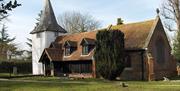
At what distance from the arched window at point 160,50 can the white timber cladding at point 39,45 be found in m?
19.6

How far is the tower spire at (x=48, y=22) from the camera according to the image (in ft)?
189

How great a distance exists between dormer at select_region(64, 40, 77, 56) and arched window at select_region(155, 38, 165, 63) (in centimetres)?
1268

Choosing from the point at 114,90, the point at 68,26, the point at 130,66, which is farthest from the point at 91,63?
the point at 68,26

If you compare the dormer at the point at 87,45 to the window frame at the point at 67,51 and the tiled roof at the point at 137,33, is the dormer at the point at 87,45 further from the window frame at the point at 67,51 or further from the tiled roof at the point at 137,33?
the tiled roof at the point at 137,33

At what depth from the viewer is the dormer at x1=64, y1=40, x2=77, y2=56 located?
50.9 meters

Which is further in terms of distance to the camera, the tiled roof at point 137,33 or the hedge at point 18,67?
the hedge at point 18,67

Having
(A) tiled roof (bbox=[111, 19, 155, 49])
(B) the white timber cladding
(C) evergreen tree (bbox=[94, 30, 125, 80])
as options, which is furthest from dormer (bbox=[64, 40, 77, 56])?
(C) evergreen tree (bbox=[94, 30, 125, 80])

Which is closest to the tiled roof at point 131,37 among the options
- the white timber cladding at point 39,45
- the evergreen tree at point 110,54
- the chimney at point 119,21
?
the chimney at point 119,21

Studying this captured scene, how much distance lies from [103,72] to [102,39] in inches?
155

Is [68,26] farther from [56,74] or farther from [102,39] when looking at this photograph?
[102,39]

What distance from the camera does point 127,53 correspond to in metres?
44.2

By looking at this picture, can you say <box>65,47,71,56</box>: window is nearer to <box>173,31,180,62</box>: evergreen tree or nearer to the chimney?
the chimney

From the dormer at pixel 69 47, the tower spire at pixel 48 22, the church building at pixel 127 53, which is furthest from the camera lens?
the tower spire at pixel 48 22

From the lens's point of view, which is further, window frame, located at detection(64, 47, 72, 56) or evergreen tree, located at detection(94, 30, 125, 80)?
window frame, located at detection(64, 47, 72, 56)
